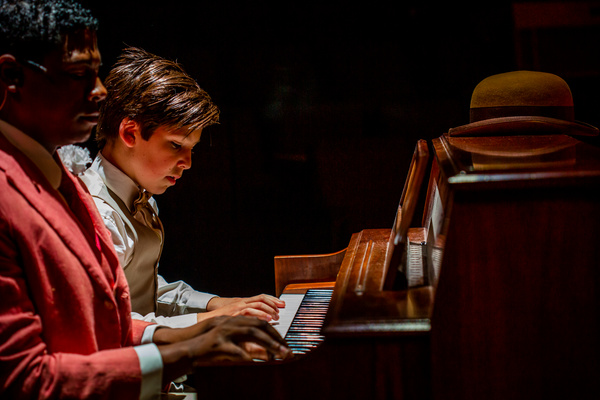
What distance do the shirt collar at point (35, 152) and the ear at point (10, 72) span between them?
83mm

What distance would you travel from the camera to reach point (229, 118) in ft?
11.5

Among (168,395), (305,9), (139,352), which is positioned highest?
(305,9)

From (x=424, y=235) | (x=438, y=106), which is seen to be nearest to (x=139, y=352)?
(x=424, y=235)

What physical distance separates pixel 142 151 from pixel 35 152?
33.4 inches

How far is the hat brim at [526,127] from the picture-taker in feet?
6.50

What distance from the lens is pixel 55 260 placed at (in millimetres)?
1183

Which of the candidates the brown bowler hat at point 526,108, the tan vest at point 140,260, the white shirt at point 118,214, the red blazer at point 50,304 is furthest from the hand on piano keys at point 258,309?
the brown bowler hat at point 526,108

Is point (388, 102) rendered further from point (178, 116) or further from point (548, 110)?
point (178, 116)

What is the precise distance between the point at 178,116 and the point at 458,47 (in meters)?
1.95

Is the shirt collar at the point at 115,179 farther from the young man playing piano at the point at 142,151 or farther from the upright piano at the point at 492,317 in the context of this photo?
the upright piano at the point at 492,317

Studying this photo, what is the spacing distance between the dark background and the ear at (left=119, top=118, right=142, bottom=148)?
134cm

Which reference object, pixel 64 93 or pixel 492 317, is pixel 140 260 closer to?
pixel 64 93


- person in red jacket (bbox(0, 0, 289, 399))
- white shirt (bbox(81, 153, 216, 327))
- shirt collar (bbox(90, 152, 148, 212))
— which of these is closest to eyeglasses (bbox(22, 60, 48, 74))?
person in red jacket (bbox(0, 0, 289, 399))

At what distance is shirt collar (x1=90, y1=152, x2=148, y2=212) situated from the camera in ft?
6.95
